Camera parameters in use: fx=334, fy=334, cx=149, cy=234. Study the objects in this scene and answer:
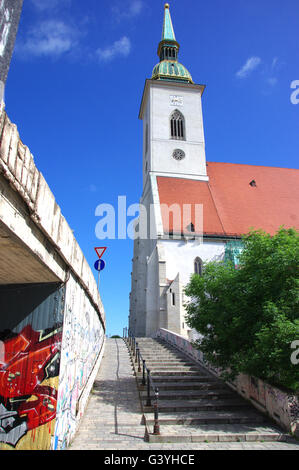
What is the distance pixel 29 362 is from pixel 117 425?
A: 345 centimetres

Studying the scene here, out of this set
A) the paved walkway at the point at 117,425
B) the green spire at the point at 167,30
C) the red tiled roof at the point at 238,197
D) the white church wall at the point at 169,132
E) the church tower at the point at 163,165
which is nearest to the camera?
the paved walkway at the point at 117,425

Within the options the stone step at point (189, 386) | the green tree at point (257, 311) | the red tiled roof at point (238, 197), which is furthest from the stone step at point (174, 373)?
the red tiled roof at point (238, 197)

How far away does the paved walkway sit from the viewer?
6.17m

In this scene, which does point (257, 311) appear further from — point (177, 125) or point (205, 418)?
point (177, 125)

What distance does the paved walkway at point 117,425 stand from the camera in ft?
20.2

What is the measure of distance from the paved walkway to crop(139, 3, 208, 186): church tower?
22464 mm

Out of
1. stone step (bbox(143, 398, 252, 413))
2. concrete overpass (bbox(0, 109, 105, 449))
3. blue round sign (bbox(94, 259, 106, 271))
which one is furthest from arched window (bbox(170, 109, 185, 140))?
concrete overpass (bbox(0, 109, 105, 449))

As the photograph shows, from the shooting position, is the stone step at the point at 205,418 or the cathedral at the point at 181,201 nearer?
the stone step at the point at 205,418

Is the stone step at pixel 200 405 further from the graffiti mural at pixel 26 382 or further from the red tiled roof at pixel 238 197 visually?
the red tiled roof at pixel 238 197

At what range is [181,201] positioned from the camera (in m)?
27.9

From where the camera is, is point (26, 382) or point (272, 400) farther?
point (272, 400)

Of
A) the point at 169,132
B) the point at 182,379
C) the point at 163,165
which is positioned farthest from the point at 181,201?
the point at 182,379

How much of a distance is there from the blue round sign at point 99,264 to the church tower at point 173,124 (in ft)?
60.9

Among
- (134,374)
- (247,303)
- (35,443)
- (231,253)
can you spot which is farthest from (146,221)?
(35,443)
